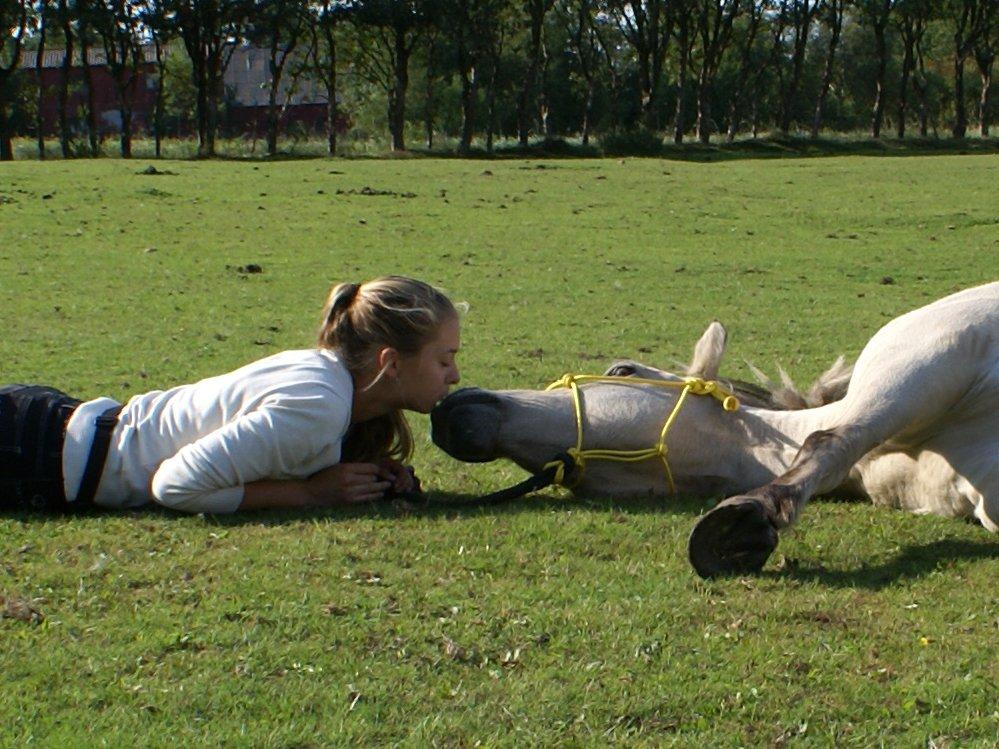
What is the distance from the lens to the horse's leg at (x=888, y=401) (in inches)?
185

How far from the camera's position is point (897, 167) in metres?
31.4

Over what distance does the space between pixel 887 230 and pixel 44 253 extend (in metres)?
10.7

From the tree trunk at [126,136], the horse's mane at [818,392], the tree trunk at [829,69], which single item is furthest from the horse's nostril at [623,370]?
the tree trunk at [829,69]

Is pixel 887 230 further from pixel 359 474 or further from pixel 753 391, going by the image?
pixel 359 474

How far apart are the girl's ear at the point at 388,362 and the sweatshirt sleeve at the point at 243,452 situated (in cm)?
21

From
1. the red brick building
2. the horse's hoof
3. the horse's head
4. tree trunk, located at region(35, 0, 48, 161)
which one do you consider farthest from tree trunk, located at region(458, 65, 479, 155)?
the horse's hoof

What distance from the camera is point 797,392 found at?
5824 millimetres

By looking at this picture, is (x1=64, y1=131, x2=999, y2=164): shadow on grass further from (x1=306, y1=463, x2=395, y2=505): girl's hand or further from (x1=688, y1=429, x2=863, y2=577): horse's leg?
(x1=688, y1=429, x2=863, y2=577): horse's leg

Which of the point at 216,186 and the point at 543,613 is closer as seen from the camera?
the point at 543,613

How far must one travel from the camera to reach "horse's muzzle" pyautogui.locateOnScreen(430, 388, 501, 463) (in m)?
5.27

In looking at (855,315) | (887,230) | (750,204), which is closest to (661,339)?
(855,315)

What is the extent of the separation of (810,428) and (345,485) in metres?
1.80

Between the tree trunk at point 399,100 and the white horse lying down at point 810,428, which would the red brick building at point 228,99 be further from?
the white horse lying down at point 810,428

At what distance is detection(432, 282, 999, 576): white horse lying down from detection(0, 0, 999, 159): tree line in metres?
45.2
